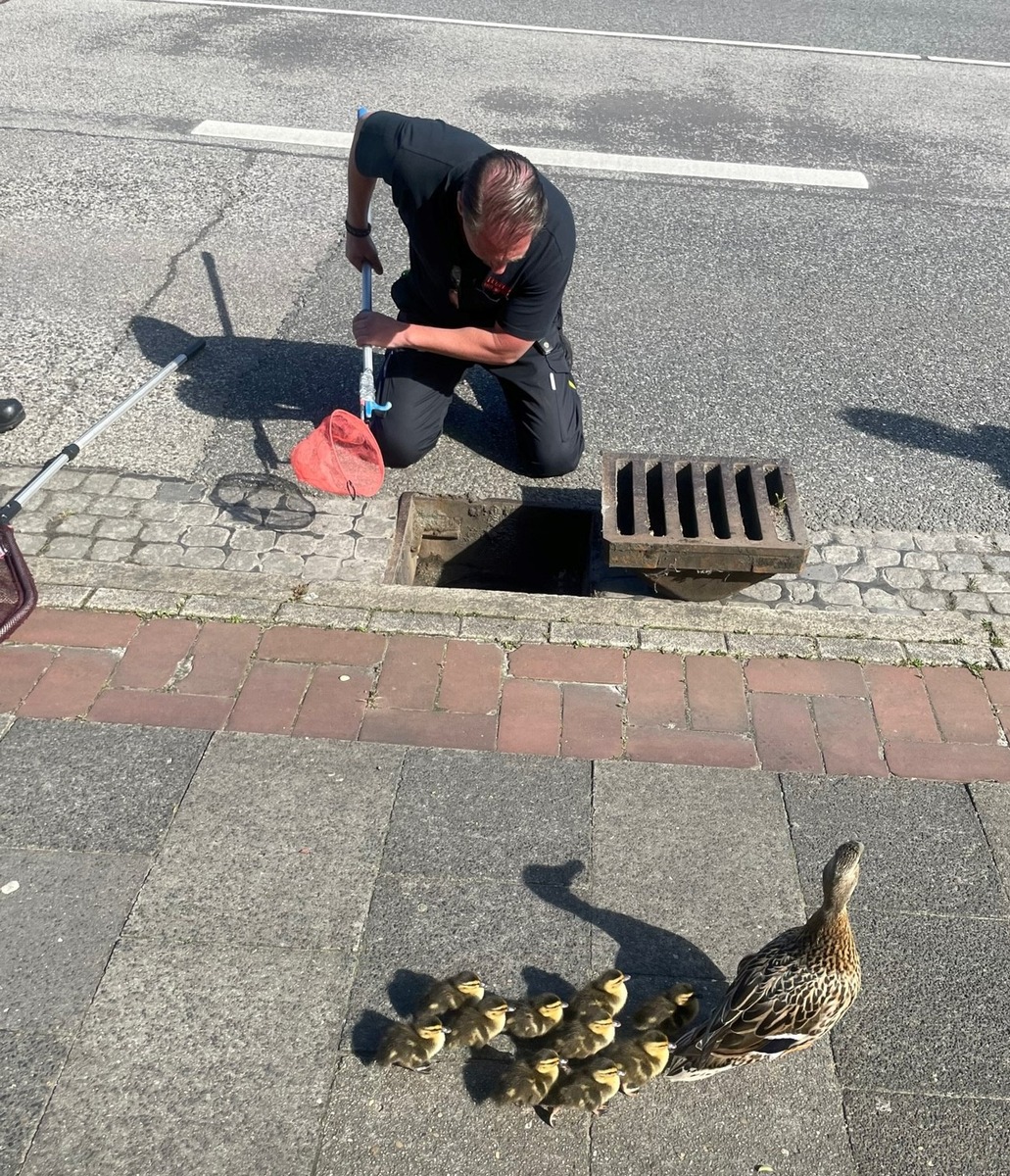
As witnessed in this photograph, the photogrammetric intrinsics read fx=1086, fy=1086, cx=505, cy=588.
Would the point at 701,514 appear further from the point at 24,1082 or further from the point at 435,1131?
the point at 24,1082

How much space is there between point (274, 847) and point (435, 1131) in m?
1.13

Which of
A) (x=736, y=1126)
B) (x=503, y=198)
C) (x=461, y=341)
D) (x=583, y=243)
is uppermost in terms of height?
(x=503, y=198)

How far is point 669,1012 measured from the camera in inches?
129

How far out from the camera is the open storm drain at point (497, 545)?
553 centimetres

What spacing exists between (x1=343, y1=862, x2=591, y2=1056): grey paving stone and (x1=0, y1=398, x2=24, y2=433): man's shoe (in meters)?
3.35

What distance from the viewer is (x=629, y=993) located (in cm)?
342

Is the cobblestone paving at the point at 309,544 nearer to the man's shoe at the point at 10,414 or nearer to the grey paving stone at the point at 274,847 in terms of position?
the man's shoe at the point at 10,414

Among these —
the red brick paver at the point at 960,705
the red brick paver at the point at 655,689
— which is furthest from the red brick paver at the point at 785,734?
the red brick paver at the point at 960,705

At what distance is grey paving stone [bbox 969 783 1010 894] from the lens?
3.85m

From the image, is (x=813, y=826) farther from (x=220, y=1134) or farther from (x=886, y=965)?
(x=220, y=1134)

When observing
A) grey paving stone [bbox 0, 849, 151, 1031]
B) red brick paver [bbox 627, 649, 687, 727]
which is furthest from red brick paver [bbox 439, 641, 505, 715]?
grey paving stone [bbox 0, 849, 151, 1031]

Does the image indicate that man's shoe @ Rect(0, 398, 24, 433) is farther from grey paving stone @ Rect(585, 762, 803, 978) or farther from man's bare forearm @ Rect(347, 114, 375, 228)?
grey paving stone @ Rect(585, 762, 803, 978)

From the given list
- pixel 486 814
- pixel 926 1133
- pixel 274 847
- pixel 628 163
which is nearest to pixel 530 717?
pixel 486 814

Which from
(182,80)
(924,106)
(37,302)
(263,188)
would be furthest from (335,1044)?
(924,106)
